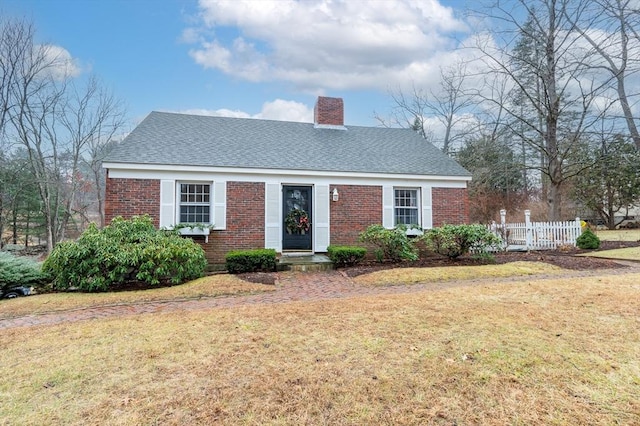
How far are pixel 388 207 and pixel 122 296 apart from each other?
7.46 meters

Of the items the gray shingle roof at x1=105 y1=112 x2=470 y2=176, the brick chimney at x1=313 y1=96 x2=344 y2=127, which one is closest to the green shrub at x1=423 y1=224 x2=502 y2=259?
the gray shingle roof at x1=105 y1=112 x2=470 y2=176

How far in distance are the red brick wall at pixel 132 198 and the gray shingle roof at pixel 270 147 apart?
1.92 feet

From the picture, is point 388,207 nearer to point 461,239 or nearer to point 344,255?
point 461,239

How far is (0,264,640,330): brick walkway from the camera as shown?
5.18 meters

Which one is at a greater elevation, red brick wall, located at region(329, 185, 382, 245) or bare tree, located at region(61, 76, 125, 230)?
bare tree, located at region(61, 76, 125, 230)

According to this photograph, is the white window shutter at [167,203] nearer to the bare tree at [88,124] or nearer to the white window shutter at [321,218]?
the white window shutter at [321,218]

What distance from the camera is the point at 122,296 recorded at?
6.38 metres

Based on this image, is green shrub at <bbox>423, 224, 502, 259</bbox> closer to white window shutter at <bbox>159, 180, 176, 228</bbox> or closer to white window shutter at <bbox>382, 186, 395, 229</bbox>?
white window shutter at <bbox>382, 186, 395, 229</bbox>

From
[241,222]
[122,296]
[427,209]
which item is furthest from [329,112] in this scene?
[122,296]

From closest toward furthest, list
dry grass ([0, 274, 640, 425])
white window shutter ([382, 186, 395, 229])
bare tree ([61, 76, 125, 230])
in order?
dry grass ([0, 274, 640, 425]) < white window shutter ([382, 186, 395, 229]) < bare tree ([61, 76, 125, 230])

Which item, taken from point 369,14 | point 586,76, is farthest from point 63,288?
point 586,76

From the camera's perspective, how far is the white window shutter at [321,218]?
10.1 meters

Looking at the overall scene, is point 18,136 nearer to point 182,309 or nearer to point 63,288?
point 63,288

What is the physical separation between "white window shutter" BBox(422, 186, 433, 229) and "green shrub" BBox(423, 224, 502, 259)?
1291 mm
